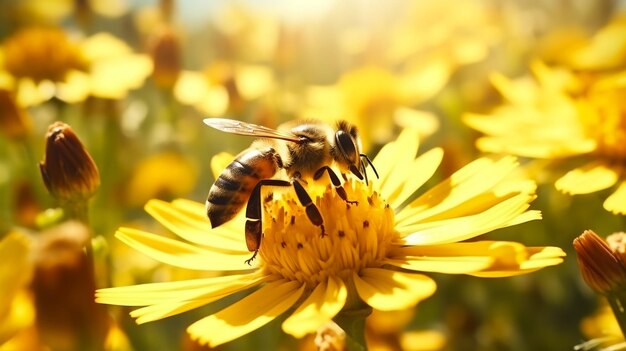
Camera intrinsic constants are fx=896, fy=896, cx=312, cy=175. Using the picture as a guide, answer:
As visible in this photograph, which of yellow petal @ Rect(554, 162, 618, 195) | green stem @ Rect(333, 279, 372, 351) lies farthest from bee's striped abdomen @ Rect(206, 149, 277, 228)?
yellow petal @ Rect(554, 162, 618, 195)

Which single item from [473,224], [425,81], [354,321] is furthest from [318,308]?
[425,81]

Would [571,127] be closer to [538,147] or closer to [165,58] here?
[538,147]

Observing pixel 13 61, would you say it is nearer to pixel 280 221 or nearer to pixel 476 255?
pixel 280 221

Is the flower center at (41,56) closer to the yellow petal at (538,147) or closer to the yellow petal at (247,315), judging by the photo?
the yellow petal at (538,147)

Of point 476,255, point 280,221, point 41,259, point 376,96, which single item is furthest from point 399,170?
point 376,96

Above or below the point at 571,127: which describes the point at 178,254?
below

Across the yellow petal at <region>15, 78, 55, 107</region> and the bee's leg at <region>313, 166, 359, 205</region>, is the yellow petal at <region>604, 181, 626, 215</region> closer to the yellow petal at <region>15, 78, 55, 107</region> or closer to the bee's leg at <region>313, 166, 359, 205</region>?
the bee's leg at <region>313, 166, 359, 205</region>
